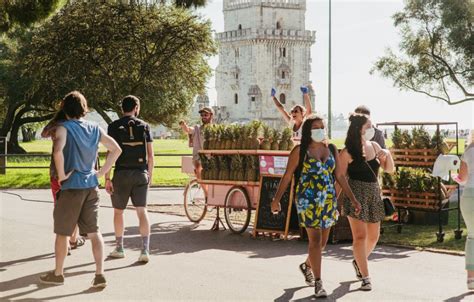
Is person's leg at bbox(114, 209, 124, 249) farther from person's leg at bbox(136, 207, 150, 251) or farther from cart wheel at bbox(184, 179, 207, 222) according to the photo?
cart wheel at bbox(184, 179, 207, 222)

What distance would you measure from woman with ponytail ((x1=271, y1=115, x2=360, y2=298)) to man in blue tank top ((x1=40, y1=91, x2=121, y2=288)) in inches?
72.4

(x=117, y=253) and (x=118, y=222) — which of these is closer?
(x=118, y=222)

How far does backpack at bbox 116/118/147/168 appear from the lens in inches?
430

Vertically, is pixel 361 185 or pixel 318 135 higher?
pixel 318 135

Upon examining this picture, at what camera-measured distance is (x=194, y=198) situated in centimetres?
1647

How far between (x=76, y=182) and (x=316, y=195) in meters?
2.35

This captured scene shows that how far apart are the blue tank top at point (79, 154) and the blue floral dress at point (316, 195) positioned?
2087mm

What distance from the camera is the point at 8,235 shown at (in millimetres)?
13711

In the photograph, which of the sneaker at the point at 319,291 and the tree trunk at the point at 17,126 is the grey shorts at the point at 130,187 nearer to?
the sneaker at the point at 319,291

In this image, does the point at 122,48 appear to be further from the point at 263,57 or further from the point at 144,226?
the point at 263,57

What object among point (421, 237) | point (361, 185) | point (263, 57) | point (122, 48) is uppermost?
point (263, 57)

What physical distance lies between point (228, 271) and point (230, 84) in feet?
437

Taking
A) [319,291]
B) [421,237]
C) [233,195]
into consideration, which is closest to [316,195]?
[319,291]

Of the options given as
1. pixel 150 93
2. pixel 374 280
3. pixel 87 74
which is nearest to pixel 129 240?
pixel 374 280
